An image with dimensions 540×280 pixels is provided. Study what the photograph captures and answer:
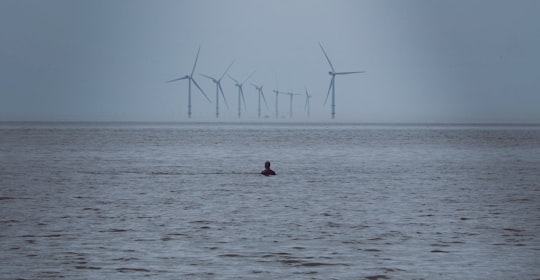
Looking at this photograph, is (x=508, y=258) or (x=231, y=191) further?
(x=231, y=191)

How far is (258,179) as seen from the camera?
57469 mm

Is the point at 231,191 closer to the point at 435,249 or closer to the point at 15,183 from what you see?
the point at 15,183

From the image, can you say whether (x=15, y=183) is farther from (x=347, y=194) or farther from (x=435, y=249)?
(x=435, y=249)

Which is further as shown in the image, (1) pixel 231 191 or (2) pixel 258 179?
(2) pixel 258 179

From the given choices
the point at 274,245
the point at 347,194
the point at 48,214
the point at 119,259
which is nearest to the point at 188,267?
the point at 119,259

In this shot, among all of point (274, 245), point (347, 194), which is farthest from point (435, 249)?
point (347, 194)

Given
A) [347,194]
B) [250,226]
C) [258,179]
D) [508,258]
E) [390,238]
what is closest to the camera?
[508,258]

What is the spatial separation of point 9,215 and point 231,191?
1479 cm

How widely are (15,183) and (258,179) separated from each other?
14194 millimetres

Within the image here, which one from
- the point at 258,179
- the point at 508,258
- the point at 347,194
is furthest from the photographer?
the point at 258,179

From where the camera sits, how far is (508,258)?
24.6 m

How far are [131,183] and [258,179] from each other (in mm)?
7908

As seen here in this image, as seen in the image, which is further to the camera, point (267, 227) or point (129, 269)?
point (267, 227)

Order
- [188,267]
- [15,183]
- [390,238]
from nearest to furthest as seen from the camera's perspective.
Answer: [188,267] → [390,238] → [15,183]
